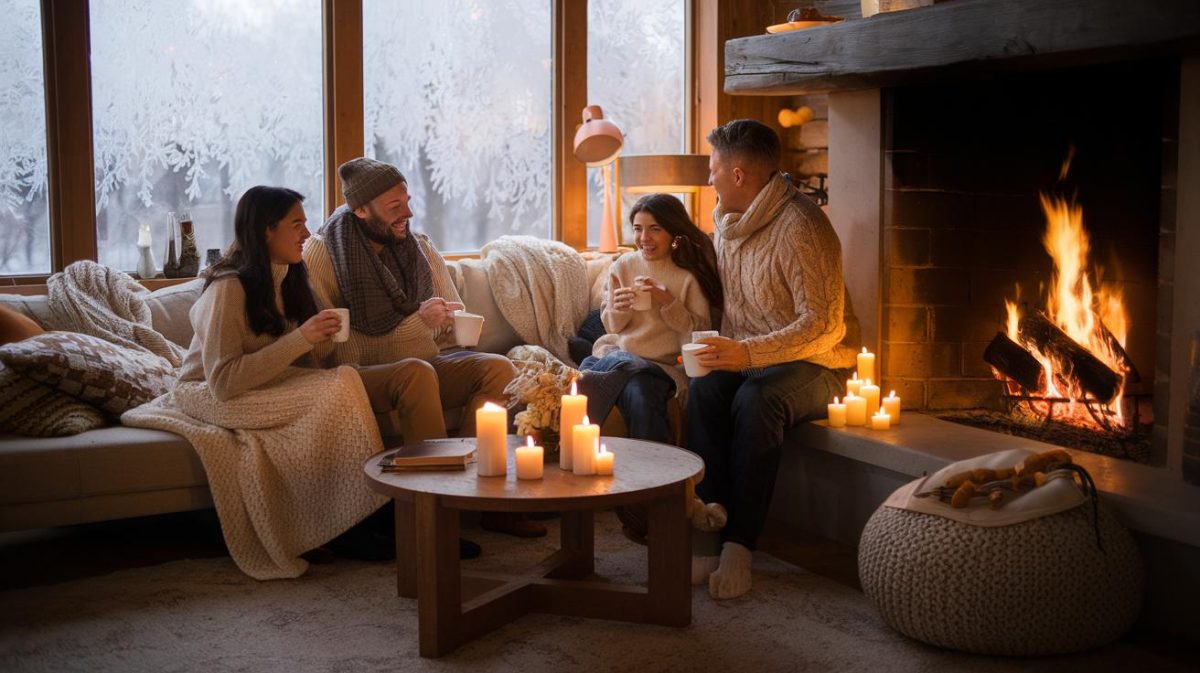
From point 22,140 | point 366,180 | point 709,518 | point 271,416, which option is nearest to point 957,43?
point 709,518

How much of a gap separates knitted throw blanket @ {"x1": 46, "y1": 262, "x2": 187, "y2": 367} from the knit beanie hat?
0.72m

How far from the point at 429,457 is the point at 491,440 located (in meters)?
0.17

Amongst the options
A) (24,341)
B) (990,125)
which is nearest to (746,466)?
(990,125)

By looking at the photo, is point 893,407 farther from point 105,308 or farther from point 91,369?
point 105,308

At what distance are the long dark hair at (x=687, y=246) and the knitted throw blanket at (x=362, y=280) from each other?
751mm

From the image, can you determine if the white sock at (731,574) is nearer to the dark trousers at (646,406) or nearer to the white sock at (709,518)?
the white sock at (709,518)

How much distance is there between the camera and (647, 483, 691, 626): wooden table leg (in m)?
2.78

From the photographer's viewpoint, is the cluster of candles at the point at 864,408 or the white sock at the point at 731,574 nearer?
the white sock at the point at 731,574

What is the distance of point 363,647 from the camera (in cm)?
268

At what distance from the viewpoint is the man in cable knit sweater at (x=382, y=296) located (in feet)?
12.1

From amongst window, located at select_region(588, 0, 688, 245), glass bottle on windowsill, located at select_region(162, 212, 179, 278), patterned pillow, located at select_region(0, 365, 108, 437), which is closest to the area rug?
patterned pillow, located at select_region(0, 365, 108, 437)

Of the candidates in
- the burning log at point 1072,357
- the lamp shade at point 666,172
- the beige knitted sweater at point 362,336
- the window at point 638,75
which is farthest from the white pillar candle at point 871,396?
the window at point 638,75

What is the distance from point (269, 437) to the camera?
10.9ft

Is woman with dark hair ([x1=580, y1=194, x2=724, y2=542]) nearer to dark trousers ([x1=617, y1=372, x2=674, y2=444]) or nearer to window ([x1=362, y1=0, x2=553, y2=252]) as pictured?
dark trousers ([x1=617, y1=372, x2=674, y2=444])
